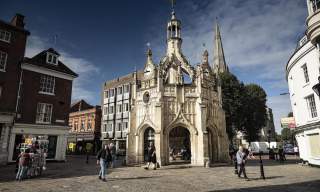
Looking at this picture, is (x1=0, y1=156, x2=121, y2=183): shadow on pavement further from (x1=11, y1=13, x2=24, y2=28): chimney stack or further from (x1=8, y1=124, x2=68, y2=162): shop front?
(x1=11, y1=13, x2=24, y2=28): chimney stack

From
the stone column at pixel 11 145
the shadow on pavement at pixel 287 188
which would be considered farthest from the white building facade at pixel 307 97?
the stone column at pixel 11 145

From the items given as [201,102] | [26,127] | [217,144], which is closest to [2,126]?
[26,127]

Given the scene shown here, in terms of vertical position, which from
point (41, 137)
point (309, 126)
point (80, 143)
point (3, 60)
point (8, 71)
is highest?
point (3, 60)

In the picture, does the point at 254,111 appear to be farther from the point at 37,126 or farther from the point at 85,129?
the point at 85,129

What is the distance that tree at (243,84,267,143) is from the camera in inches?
1426

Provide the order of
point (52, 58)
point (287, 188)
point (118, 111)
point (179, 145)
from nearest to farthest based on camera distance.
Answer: point (287, 188) → point (52, 58) → point (179, 145) → point (118, 111)

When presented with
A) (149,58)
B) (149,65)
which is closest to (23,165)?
(149,65)

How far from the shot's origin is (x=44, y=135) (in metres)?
24.8

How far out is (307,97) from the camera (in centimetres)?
1955

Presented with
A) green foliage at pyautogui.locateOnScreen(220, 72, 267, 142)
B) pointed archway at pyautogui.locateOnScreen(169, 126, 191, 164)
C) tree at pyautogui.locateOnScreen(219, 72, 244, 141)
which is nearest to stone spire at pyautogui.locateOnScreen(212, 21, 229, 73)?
green foliage at pyautogui.locateOnScreen(220, 72, 267, 142)

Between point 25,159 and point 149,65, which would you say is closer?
point 25,159

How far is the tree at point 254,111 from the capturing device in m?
36.2

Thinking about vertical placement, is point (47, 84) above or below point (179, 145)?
above

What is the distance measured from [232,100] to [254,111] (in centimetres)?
520
